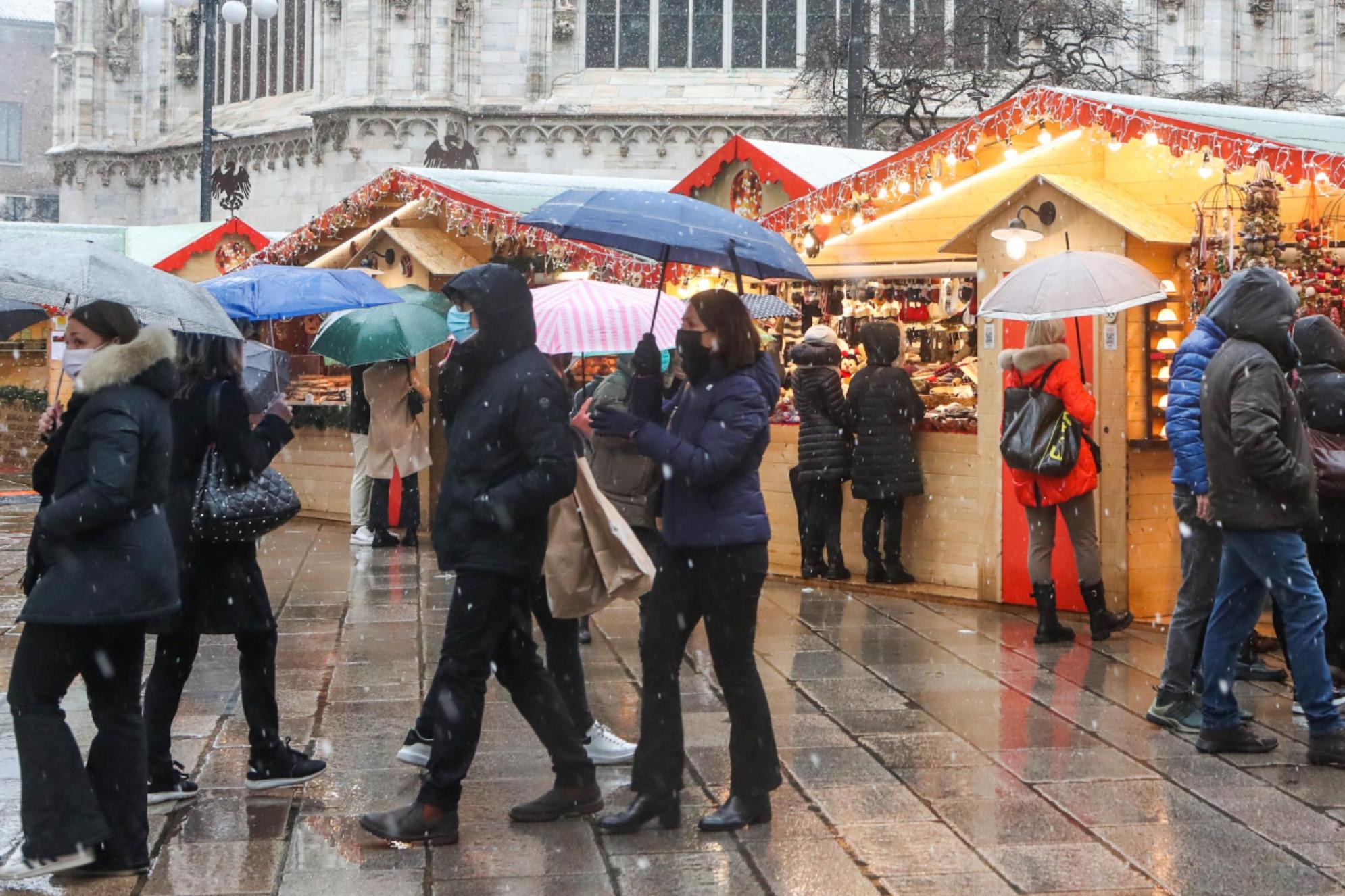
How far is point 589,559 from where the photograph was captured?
19.9 ft

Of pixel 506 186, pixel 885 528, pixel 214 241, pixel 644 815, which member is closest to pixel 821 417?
pixel 885 528

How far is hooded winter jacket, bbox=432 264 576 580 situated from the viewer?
5.41 meters

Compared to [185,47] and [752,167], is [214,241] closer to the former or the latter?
[752,167]

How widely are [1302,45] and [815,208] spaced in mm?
25326

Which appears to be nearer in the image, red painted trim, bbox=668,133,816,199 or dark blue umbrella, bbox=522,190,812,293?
dark blue umbrella, bbox=522,190,812,293

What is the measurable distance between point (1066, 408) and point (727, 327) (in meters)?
4.21

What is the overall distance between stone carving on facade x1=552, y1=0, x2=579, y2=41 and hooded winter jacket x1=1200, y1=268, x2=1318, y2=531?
28239mm

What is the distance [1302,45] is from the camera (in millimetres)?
33531

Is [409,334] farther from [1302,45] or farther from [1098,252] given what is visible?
[1302,45]

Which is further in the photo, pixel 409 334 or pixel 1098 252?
pixel 409 334

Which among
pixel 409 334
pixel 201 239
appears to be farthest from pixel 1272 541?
pixel 201 239

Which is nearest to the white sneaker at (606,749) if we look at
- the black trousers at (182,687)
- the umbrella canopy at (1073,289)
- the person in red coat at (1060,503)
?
the black trousers at (182,687)

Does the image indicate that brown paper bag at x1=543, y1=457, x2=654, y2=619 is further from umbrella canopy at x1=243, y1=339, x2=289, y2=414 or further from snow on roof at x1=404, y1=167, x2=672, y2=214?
snow on roof at x1=404, y1=167, x2=672, y2=214

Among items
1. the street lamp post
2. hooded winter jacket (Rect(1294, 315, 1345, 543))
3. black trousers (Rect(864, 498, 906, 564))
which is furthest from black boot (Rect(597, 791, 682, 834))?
the street lamp post
